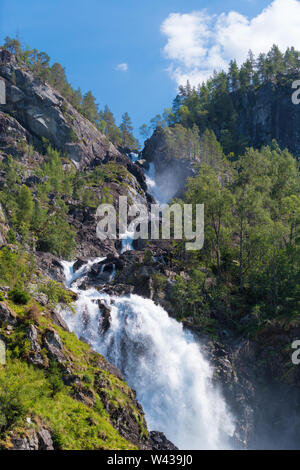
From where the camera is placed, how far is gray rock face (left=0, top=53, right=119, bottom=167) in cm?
8375

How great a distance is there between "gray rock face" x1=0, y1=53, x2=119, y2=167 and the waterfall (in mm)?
60399

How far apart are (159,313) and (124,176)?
51980 mm

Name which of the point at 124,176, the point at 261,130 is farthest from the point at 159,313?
the point at 261,130

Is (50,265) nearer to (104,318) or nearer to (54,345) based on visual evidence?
(104,318)

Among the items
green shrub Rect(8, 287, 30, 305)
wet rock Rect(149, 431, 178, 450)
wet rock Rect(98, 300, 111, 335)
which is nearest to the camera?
wet rock Rect(149, 431, 178, 450)

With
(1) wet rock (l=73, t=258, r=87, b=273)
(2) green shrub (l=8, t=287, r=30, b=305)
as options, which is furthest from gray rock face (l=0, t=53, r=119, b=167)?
(2) green shrub (l=8, t=287, r=30, b=305)

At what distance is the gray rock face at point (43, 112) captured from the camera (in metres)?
83.8

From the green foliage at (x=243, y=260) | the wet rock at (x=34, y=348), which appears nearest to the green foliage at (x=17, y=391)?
the wet rock at (x=34, y=348)

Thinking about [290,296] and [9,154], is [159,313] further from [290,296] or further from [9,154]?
[9,154]

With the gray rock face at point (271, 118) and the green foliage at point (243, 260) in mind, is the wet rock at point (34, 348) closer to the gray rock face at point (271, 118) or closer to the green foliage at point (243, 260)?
the green foliage at point (243, 260)

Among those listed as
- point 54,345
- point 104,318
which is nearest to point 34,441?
point 54,345

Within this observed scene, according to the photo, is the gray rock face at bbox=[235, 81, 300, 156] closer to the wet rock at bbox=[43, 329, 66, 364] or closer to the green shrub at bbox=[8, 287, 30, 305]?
the green shrub at bbox=[8, 287, 30, 305]

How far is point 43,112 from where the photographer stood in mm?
85438
